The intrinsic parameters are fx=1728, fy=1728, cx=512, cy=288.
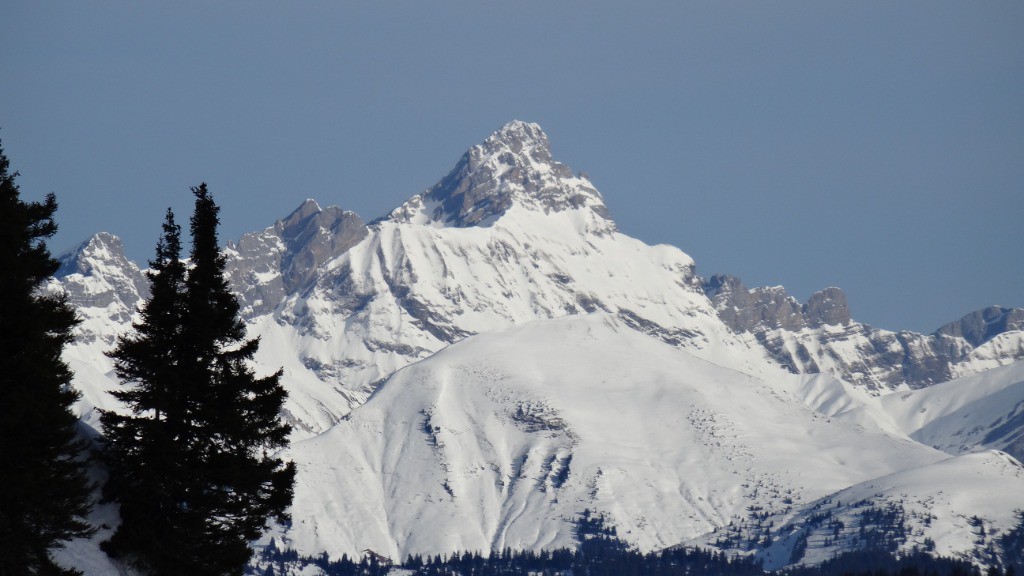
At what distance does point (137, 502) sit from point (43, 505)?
4.72m

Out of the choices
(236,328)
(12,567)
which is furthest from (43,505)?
(236,328)

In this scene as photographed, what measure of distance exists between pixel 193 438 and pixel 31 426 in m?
6.50

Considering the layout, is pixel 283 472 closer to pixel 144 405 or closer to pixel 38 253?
pixel 144 405

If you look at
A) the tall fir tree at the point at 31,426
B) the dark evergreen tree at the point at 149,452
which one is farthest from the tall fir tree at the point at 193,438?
the tall fir tree at the point at 31,426

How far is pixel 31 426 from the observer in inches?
1965

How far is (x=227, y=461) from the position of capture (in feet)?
180

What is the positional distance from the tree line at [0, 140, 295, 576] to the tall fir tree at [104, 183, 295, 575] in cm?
4

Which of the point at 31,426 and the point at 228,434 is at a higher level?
the point at 228,434

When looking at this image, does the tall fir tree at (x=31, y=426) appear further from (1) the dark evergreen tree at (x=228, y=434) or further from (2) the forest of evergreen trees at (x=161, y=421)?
(1) the dark evergreen tree at (x=228, y=434)

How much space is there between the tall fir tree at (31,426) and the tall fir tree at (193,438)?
215 centimetres

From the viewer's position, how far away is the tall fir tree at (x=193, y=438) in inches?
2133

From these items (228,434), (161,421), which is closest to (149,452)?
(161,421)

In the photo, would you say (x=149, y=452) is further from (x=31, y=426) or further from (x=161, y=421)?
(x=31, y=426)

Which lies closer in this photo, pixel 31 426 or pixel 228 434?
pixel 31 426
